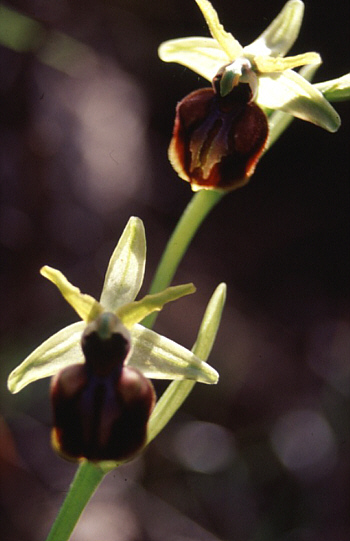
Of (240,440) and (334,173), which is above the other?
(334,173)

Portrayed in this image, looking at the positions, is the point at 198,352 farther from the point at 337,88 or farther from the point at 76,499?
the point at 337,88

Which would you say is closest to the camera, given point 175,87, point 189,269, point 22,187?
point 22,187

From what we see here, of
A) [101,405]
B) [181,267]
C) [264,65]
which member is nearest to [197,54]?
[264,65]

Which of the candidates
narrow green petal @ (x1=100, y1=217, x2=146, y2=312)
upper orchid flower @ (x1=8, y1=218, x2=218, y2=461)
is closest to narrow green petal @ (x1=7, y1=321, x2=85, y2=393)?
upper orchid flower @ (x1=8, y1=218, x2=218, y2=461)

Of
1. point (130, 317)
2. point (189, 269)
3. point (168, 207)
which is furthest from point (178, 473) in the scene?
point (130, 317)

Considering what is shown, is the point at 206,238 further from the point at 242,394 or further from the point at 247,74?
the point at 247,74

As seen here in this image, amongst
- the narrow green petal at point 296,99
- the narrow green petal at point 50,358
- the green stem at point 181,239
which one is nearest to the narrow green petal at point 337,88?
the narrow green petal at point 296,99

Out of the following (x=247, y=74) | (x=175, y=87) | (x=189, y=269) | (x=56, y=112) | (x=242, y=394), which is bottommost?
(x=242, y=394)
